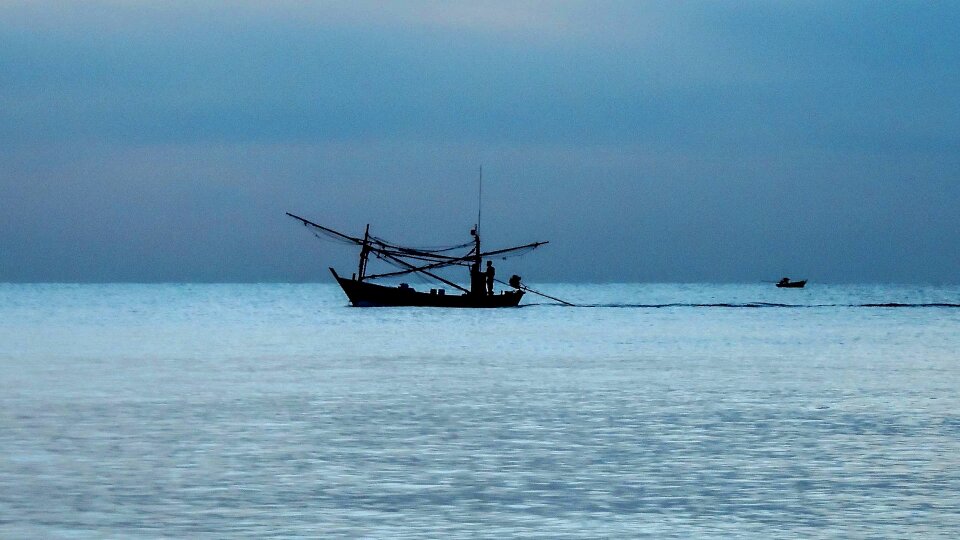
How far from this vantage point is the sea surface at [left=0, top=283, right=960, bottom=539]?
13.2 meters

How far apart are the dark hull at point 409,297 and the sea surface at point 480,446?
47506mm

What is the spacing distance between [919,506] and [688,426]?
25.9 feet

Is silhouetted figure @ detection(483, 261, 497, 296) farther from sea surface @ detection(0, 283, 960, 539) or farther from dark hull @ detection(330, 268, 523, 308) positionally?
sea surface @ detection(0, 283, 960, 539)

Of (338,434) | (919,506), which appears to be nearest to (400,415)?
(338,434)

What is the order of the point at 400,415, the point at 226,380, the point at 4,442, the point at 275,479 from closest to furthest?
the point at 275,479 < the point at 4,442 < the point at 400,415 < the point at 226,380

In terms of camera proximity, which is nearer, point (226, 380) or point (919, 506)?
point (919, 506)

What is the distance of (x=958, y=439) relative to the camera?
1952cm

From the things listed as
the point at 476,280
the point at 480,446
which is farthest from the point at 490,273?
the point at 480,446

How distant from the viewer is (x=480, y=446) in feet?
62.0

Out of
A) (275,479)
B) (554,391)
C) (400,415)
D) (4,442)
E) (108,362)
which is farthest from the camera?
(108,362)

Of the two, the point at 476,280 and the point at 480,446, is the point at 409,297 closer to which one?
the point at 476,280

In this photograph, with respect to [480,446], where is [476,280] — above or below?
above

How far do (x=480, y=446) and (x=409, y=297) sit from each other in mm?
74511

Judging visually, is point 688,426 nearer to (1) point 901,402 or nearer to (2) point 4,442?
(1) point 901,402
